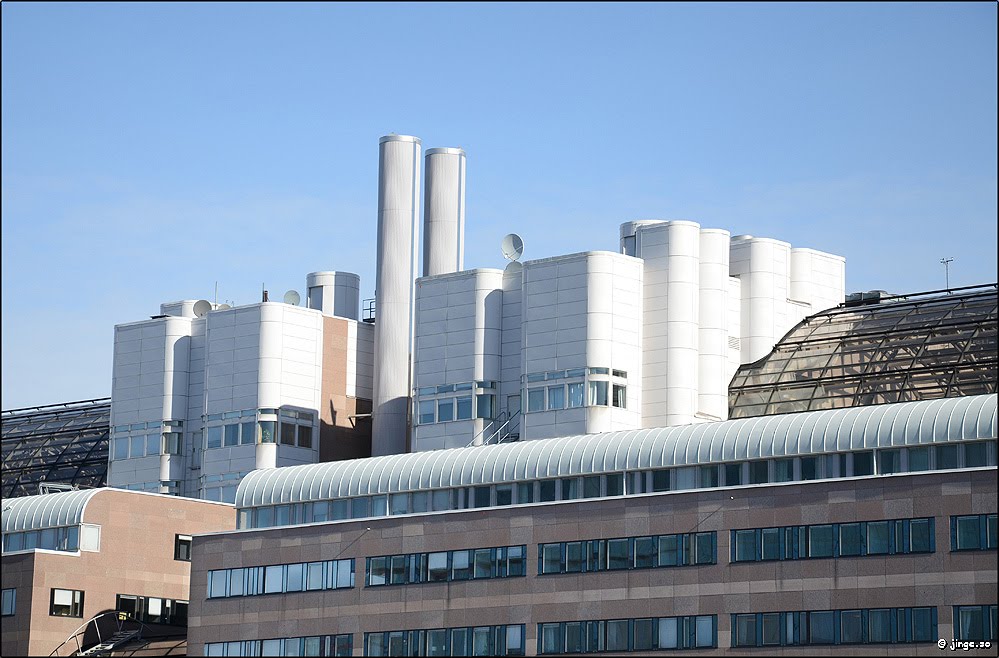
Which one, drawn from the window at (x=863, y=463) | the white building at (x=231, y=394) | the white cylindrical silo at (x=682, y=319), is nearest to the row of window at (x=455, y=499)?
the white building at (x=231, y=394)

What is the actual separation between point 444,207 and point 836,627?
5207 centimetres

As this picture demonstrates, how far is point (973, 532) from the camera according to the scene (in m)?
91.7

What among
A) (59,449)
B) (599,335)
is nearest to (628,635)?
(599,335)

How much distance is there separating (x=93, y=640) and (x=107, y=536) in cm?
709

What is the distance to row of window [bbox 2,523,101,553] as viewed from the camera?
125 metres

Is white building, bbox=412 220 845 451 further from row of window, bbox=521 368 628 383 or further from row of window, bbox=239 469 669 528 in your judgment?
row of window, bbox=239 469 669 528

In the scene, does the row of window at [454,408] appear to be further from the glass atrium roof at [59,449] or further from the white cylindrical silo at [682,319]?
the glass atrium roof at [59,449]

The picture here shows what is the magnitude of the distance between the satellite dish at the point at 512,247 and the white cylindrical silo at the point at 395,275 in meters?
11.7

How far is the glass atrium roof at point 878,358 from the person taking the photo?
110500 mm

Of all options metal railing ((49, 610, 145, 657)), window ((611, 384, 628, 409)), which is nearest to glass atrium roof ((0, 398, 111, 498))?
metal railing ((49, 610, 145, 657))

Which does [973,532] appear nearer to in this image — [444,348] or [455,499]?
[455,499]

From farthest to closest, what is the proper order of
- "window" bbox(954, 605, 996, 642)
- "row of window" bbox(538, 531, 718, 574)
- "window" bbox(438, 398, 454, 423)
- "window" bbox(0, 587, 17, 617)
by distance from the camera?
"window" bbox(438, 398, 454, 423)
"window" bbox(0, 587, 17, 617)
"row of window" bbox(538, 531, 718, 574)
"window" bbox(954, 605, 996, 642)

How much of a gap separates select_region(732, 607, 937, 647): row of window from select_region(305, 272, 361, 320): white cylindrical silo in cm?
5803

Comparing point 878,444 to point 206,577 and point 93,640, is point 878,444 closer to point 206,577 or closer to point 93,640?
point 206,577
